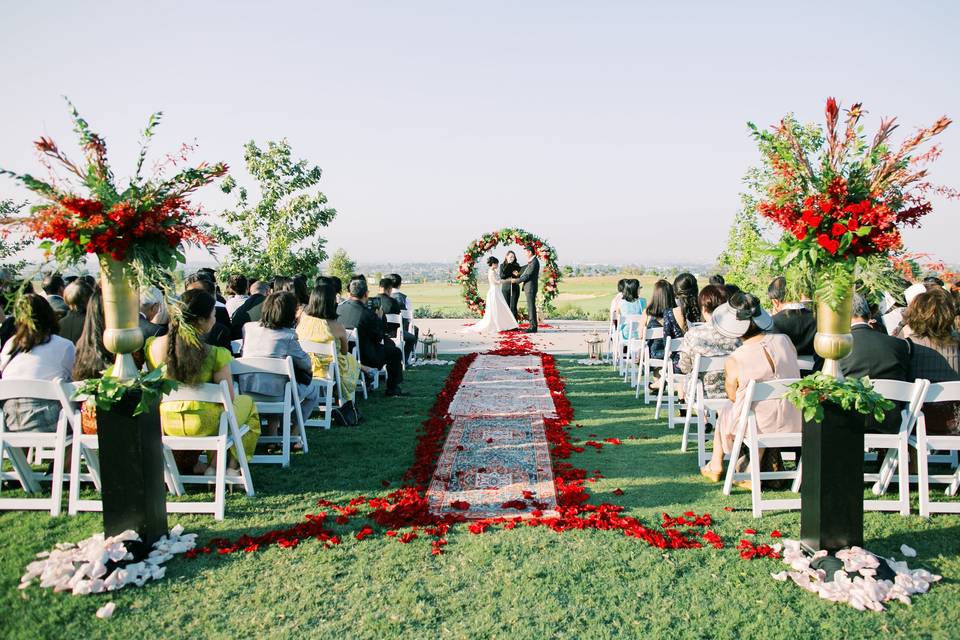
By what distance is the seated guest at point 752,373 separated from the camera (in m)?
5.27

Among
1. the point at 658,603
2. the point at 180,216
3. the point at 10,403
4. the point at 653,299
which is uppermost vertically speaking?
the point at 180,216

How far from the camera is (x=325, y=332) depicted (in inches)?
303

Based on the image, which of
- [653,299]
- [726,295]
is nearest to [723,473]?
[726,295]

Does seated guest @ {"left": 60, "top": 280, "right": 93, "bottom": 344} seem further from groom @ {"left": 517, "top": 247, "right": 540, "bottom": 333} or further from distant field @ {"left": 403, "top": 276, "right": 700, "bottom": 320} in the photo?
distant field @ {"left": 403, "top": 276, "right": 700, "bottom": 320}

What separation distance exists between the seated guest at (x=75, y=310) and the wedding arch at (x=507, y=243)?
13720 mm

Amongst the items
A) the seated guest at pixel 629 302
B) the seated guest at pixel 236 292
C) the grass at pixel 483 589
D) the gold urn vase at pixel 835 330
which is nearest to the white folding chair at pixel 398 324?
the seated guest at pixel 236 292

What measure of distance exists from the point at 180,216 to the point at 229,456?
7.66 ft

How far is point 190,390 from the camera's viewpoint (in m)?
5.00

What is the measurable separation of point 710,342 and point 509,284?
12.3 meters

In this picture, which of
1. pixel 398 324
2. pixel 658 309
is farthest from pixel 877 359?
pixel 398 324

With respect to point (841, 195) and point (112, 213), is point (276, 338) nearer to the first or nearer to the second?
point (112, 213)

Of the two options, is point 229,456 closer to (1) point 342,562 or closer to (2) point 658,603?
(1) point 342,562

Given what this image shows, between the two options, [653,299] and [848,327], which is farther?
[653,299]

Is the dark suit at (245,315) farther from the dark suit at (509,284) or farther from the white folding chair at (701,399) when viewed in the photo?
the dark suit at (509,284)
